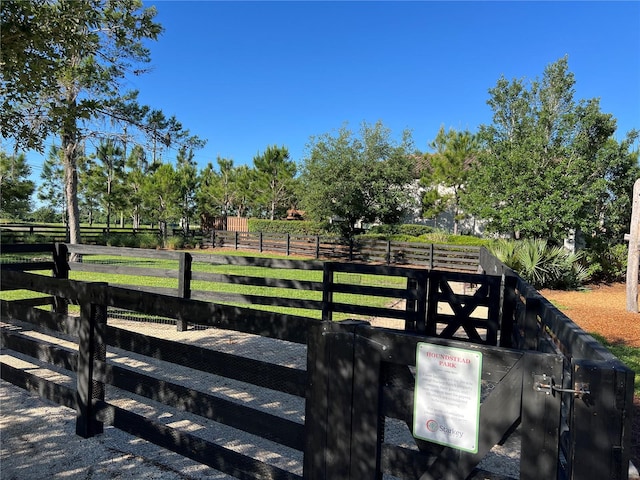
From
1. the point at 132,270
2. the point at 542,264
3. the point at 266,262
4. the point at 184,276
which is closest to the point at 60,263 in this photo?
the point at 132,270

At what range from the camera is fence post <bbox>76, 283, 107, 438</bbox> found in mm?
3285

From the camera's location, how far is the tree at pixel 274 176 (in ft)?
137

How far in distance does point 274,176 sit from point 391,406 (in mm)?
40834

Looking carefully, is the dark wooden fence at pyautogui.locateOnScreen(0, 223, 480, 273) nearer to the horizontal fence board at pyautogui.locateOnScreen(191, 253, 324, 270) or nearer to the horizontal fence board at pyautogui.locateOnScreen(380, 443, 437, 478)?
the horizontal fence board at pyautogui.locateOnScreen(191, 253, 324, 270)

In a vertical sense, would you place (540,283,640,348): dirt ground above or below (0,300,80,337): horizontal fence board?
below

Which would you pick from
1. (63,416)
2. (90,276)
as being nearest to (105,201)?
(90,276)

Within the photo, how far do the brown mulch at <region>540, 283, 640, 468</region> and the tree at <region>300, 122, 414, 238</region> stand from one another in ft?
48.3

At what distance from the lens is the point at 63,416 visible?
3.85 metres

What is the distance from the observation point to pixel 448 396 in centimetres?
179

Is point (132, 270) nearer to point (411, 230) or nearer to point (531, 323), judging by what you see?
point (531, 323)

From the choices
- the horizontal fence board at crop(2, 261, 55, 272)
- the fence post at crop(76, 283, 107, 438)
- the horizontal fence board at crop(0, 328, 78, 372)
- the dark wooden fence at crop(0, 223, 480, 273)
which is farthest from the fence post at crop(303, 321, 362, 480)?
the dark wooden fence at crop(0, 223, 480, 273)

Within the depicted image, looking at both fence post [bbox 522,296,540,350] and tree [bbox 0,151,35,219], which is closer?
fence post [bbox 522,296,540,350]

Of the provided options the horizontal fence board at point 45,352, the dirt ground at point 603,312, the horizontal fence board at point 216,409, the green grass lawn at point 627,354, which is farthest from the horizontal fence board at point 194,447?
the dirt ground at point 603,312

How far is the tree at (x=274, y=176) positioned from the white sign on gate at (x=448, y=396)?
39878 millimetres
